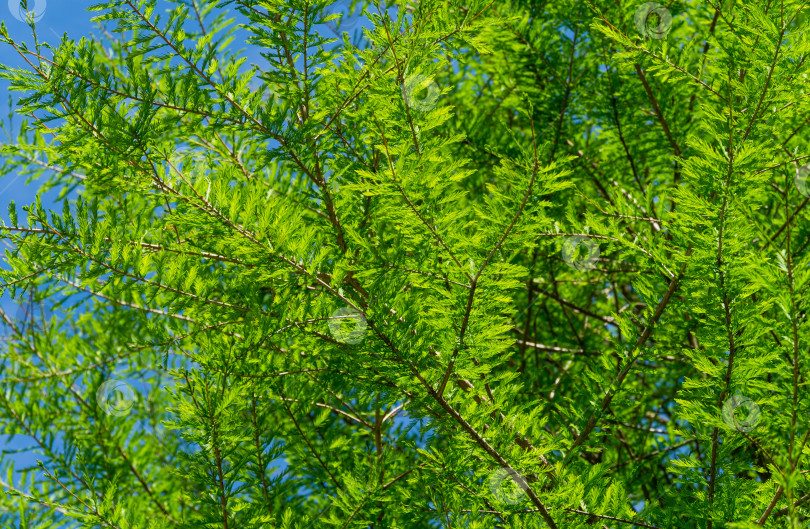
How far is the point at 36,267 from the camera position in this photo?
1.72 meters

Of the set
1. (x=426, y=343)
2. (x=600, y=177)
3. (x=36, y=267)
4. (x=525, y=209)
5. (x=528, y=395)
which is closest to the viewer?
(x=525, y=209)

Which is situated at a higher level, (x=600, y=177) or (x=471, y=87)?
(x=471, y=87)

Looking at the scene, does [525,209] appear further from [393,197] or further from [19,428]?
[19,428]

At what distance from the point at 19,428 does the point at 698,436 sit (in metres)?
2.63

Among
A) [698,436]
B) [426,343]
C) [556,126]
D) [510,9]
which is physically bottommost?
[698,436]

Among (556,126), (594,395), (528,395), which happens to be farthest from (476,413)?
(556,126)

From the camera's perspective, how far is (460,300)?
4.70ft

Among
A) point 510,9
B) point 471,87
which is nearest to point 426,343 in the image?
point 510,9

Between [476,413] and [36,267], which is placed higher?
[36,267]

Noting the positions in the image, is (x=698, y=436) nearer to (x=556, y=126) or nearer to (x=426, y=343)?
(x=426, y=343)

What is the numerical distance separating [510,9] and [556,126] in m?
0.55

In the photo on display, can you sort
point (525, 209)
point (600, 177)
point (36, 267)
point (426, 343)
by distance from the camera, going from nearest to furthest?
1. point (525, 209)
2. point (426, 343)
3. point (36, 267)
4. point (600, 177)

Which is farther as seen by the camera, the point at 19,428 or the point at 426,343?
the point at 19,428

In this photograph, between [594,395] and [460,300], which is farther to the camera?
[594,395]
